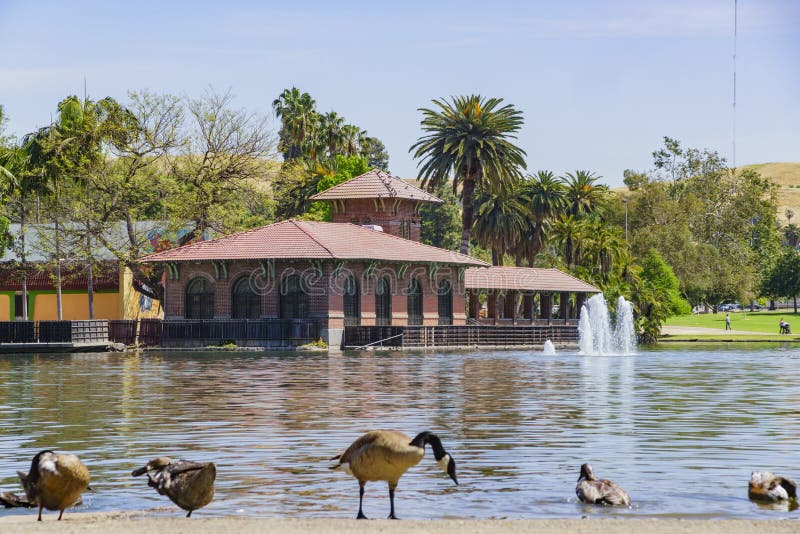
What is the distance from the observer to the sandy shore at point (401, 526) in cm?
1111

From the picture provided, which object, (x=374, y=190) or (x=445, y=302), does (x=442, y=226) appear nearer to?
(x=374, y=190)

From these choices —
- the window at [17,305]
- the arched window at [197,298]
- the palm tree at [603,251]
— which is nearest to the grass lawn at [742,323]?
the palm tree at [603,251]

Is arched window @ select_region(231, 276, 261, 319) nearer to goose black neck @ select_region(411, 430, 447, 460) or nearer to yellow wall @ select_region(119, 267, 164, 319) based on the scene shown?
yellow wall @ select_region(119, 267, 164, 319)

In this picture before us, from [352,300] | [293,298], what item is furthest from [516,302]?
[293,298]

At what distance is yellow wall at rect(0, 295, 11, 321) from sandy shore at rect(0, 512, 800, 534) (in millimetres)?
79399

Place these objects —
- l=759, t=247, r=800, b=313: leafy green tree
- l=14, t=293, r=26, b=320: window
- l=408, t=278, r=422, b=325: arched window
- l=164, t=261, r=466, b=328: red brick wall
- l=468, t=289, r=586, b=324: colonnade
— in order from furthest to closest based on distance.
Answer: l=759, t=247, r=800, b=313: leafy green tree < l=14, t=293, r=26, b=320: window < l=468, t=289, r=586, b=324: colonnade < l=408, t=278, r=422, b=325: arched window < l=164, t=261, r=466, b=328: red brick wall

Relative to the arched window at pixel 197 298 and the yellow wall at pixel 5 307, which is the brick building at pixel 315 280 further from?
the yellow wall at pixel 5 307

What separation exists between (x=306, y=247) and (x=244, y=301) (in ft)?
16.4

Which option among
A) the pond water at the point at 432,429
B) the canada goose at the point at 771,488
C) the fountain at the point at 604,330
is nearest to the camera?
the canada goose at the point at 771,488

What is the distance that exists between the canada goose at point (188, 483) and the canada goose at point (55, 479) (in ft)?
2.62

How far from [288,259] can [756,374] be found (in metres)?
29.6

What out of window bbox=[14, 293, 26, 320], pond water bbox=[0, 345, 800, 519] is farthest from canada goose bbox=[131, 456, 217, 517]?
window bbox=[14, 293, 26, 320]

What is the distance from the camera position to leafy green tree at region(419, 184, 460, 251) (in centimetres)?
13638

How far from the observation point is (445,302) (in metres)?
74.6
